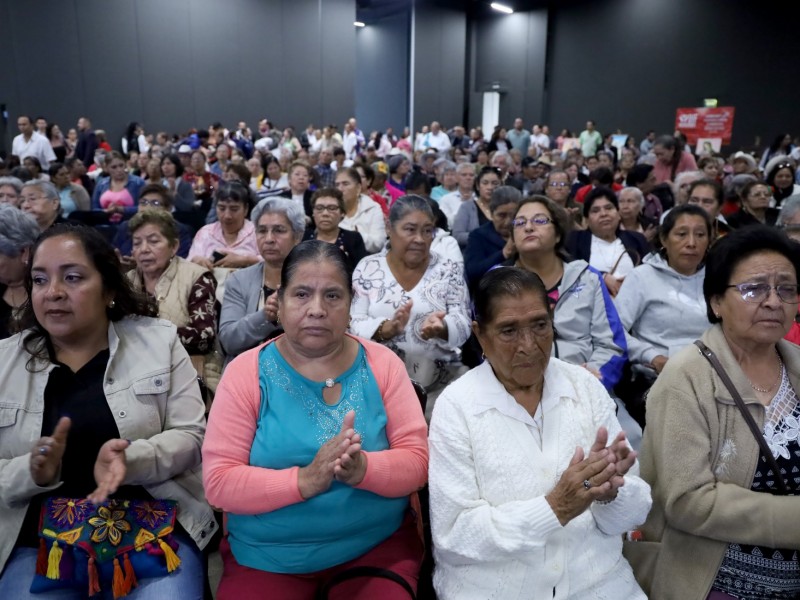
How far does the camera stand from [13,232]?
2.66 m

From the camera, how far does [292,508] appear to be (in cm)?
167

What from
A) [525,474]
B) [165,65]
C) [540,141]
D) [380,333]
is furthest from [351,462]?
[165,65]

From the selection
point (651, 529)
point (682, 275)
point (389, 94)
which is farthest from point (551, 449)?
point (389, 94)

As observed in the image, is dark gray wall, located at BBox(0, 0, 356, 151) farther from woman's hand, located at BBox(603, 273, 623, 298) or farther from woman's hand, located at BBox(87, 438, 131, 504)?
woman's hand, located at BBox(87, 438, 131, 504)

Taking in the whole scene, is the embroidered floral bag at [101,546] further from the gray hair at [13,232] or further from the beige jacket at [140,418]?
the gray hair at [13,232]

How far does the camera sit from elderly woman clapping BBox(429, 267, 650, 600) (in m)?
1.51

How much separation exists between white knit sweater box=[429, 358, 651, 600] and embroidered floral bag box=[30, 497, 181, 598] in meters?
0.84

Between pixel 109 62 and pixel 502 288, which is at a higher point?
pixel 109 62

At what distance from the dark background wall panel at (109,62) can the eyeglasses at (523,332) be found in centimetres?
1555

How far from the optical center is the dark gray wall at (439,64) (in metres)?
20.8

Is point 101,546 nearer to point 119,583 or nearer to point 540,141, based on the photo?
point 119,583

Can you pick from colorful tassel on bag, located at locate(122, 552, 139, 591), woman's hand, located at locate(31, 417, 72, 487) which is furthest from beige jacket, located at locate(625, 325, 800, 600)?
woman's hand, located at locate(31, 417, 72, 487)

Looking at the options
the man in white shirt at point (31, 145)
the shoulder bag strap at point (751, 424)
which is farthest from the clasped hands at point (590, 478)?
the man in white shirt at point (31, 145)

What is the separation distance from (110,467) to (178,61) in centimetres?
1640
